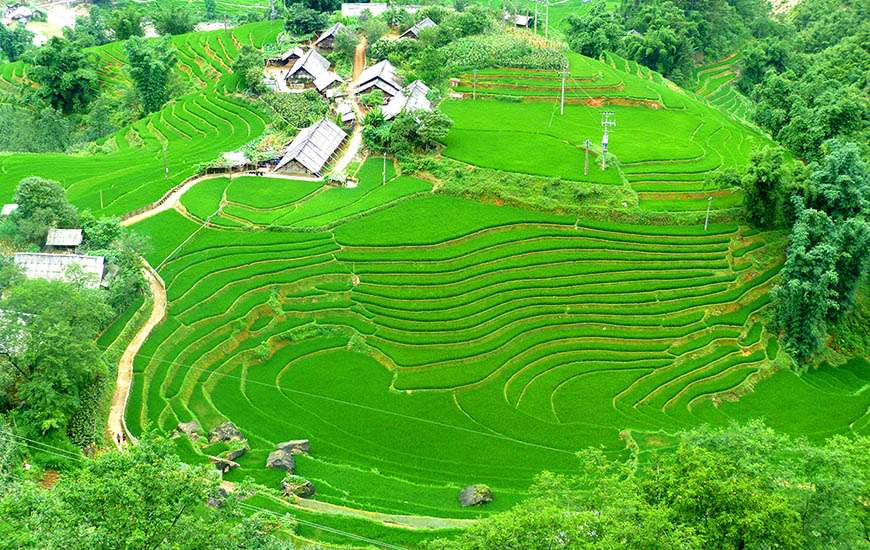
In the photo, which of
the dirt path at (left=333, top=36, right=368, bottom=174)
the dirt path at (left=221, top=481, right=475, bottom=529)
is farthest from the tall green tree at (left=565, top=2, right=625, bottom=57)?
the dirt path at (left=221, top=481, right=475, bottom=529)

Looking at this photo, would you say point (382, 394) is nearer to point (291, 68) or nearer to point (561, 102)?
point (561, 102)

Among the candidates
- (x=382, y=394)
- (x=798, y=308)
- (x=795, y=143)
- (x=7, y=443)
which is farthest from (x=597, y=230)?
(x=7, y=443)

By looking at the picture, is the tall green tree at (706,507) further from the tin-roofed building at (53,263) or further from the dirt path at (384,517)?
the tin-roofed building at (53,263)

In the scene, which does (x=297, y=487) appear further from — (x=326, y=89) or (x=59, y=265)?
(x=326, y=89)

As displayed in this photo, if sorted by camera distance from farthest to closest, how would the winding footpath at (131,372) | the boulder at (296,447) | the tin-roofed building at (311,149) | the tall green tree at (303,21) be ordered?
the tall green tree at (303,21)
the tin-roofed building at (311,149)
the boulder at (296,447)
the winding footpath at (131,372)

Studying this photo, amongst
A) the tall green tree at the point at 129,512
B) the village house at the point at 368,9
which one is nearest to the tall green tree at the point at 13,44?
the village house at the point at 368,9

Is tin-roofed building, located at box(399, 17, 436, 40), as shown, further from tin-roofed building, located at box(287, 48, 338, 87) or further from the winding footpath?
the winding footpath
